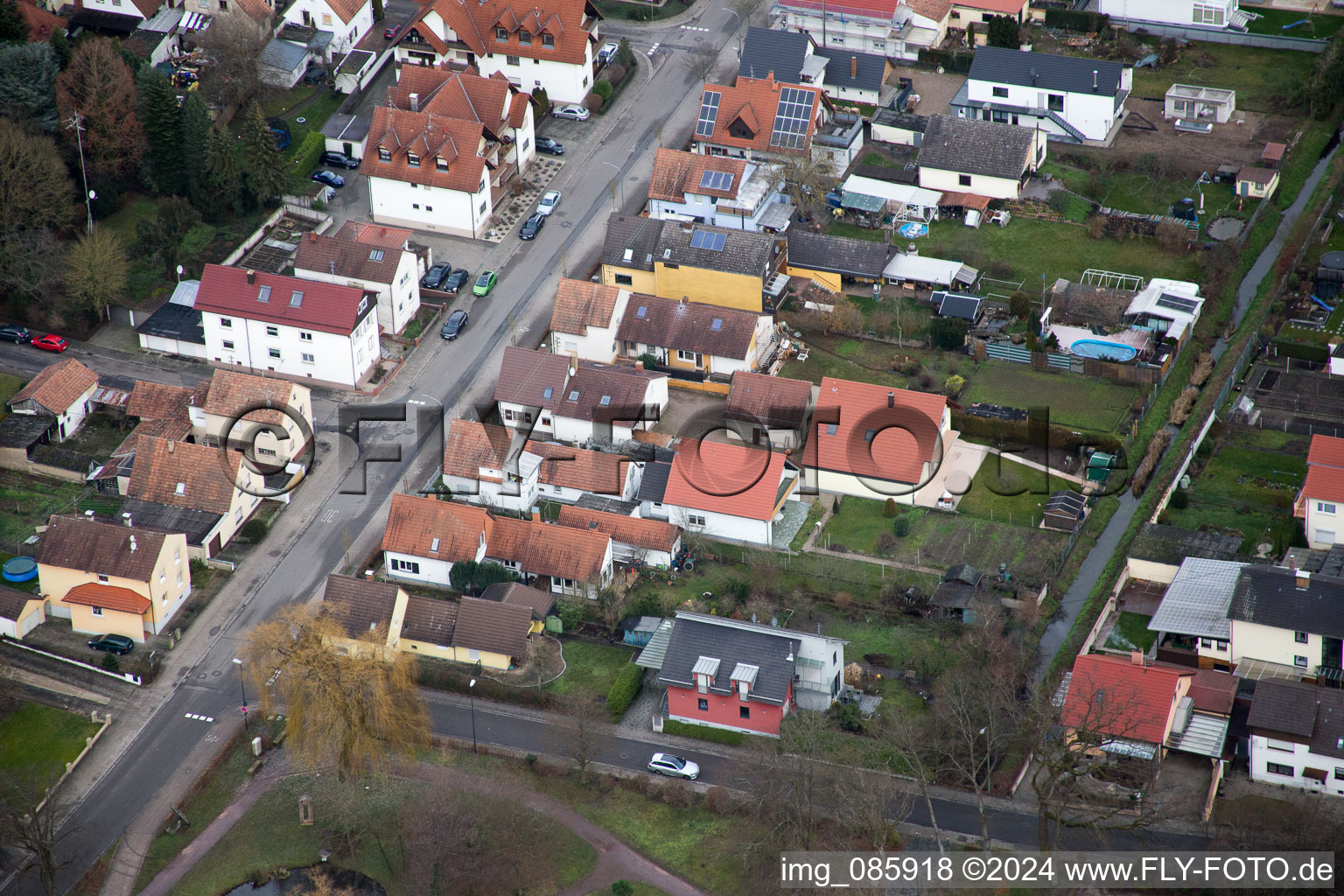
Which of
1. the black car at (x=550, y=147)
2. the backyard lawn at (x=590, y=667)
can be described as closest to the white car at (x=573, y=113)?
the black car at (x=550, y=147)

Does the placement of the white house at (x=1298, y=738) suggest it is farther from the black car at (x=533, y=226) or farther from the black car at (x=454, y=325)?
the black car at (x=533, y=226)

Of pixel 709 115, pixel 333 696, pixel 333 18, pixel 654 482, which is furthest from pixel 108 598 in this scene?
pixel 333 18

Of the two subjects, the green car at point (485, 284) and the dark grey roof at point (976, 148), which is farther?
the dark grey roof at point (976, 148)

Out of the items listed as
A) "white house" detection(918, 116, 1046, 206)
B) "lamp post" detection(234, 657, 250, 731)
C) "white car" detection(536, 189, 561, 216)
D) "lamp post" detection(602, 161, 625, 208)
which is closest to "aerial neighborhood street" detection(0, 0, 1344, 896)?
"white house" detection(918, 116, 1046, 206)

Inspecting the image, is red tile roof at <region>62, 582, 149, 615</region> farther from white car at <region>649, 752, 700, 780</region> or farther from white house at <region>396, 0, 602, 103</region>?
white house at <region>396, 0, 602, 103</region>

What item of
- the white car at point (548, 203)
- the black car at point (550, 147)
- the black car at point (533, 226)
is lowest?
the black car at point (533, 226)

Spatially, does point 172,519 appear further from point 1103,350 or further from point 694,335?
point 1103,350

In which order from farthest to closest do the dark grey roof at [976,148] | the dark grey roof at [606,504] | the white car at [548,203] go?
1. the dark grey roof at [976,148]
2. the white car at [548,203]
3. the dark grey roof at [606,504]
